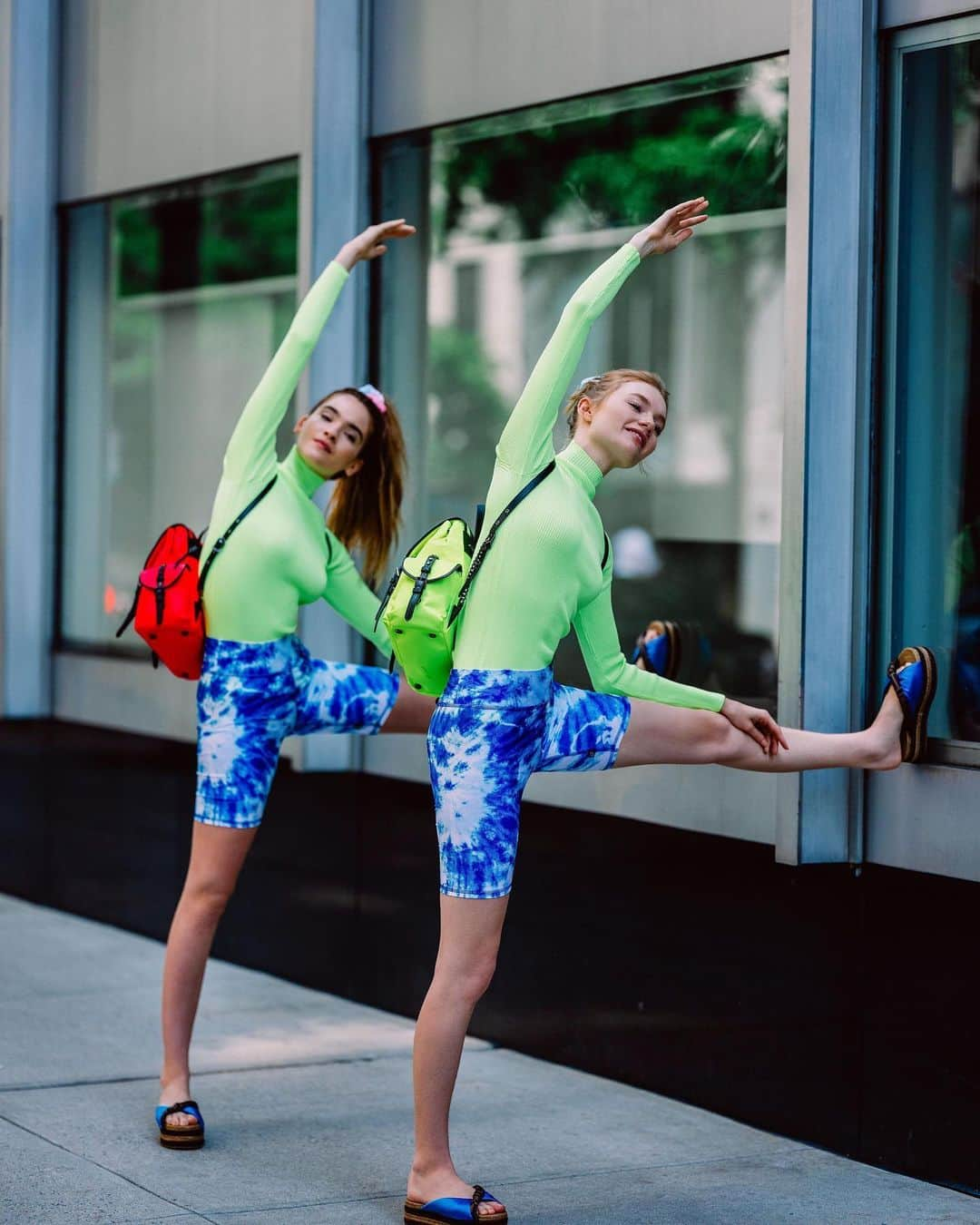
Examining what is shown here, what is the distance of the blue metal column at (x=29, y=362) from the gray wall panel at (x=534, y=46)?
2500 millimetres

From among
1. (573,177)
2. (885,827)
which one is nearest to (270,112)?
(573,177)

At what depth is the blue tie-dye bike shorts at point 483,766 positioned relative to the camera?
15.3ft

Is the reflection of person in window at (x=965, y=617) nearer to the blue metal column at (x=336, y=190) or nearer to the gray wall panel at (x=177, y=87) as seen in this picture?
the blue metal column at (x=336, y=190)

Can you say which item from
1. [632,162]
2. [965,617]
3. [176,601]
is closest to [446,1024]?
[176,601]

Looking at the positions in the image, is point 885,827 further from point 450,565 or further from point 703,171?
point 703,171

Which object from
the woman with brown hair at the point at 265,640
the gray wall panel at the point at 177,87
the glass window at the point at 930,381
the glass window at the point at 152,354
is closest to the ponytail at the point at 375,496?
the woman with brown hair at the point at 265,640

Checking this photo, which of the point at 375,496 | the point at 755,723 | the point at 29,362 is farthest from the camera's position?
the point at 29,362

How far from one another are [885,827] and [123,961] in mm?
3809

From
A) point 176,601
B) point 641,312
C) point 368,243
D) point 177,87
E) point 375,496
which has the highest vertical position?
point 177,87

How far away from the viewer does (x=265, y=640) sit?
5.57m

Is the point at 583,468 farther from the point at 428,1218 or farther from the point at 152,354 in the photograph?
the point at 152,354

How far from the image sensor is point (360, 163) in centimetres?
762

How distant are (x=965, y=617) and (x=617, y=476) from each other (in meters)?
3.16

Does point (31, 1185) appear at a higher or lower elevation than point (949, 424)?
lower
